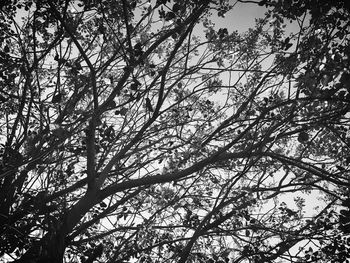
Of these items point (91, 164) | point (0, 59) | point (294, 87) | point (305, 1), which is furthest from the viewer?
point (0, 59)

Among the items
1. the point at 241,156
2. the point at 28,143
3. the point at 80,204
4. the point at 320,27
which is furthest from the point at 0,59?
the point at 320,27

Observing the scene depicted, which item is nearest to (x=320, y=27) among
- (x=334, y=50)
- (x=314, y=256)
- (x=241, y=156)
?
(x=334, y=50)

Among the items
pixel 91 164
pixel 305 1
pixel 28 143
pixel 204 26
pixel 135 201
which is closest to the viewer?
pixel 305 1

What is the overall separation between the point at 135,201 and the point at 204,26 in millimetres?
3813

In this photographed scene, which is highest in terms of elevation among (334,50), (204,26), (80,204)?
(204,26)

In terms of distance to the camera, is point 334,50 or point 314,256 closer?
point 334,50

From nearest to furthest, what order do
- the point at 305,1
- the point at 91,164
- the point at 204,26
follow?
the point at 305,1, the point at 91,164, the point at 204,26

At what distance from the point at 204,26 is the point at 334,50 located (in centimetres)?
254

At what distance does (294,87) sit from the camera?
309 centimetres

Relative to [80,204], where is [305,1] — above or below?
above

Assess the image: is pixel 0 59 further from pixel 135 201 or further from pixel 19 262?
pixel 135 201

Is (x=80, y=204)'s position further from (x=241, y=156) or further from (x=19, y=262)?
(x=241, y=156)

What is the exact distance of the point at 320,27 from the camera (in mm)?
3229

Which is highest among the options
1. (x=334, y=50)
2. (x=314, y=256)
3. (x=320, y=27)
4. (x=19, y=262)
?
(x=320, y=27)
